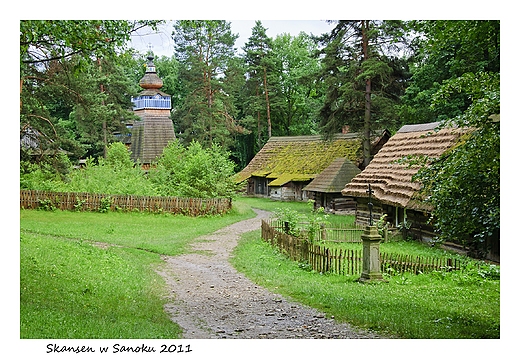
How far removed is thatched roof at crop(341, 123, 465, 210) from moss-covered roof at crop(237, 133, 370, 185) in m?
10.3

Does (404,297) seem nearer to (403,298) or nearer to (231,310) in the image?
(403,298)

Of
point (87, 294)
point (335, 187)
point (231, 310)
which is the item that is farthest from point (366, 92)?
point (87, 294)

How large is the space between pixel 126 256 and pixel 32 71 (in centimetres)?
743

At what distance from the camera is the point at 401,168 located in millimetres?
20375

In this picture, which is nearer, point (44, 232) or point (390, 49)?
point (44, 232)

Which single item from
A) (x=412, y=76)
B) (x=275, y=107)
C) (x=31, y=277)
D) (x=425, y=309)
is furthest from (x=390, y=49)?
(x=31, y=277)

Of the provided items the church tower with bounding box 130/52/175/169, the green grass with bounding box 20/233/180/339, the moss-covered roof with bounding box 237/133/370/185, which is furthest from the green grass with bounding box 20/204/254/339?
the moss-covered roof with bounding box 237/133/370/185

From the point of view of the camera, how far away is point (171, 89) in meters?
39.3

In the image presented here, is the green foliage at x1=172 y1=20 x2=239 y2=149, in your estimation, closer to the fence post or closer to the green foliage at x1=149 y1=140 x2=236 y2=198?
the green foliage at x1=149 y1=140 x2=236 y2=198

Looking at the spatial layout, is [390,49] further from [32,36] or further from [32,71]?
[32,36]

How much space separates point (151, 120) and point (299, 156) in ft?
33.5

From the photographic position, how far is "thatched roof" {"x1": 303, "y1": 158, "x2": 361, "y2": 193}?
29250 millimetres
